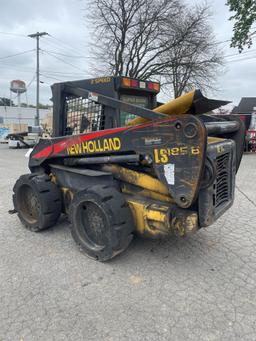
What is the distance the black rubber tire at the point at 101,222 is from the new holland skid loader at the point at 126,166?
0.01 m

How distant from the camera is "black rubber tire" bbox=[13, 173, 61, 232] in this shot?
13.0 ft

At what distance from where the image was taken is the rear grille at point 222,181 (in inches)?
126

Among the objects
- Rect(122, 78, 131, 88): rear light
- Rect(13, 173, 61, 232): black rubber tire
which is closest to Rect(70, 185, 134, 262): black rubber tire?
Rect(13, 173, 61, 232): black rubber tire

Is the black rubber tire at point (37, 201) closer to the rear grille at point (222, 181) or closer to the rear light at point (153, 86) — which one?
the rear light at point (153, 86)

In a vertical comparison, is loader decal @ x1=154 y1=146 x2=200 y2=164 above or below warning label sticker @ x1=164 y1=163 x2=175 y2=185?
above

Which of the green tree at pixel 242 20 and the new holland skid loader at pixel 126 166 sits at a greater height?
the green tree at pixel 242 20

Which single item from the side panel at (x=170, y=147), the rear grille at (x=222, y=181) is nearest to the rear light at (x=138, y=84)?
the side panel at (x=170, y=147)

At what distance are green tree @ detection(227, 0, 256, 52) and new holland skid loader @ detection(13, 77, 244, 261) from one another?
13964mm

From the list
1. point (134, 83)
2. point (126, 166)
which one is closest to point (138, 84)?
point (134, 83)

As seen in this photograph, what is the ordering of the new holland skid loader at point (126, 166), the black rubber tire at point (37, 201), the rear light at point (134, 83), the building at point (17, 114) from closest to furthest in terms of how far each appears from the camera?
the new holland skid loader at point (126, 166) < the rear light at point (134, 83) < the black rubber tire at point (37, 201) < the building at point (17, 114)

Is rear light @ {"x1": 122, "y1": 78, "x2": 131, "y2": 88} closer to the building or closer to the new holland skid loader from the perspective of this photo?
the new holland skid loader

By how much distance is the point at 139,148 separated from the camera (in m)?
3.10

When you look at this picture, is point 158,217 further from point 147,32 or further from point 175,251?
point 147,32

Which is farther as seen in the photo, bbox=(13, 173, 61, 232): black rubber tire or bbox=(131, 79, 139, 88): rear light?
bbox=(13, 173, 61, 232): black rubber tire
